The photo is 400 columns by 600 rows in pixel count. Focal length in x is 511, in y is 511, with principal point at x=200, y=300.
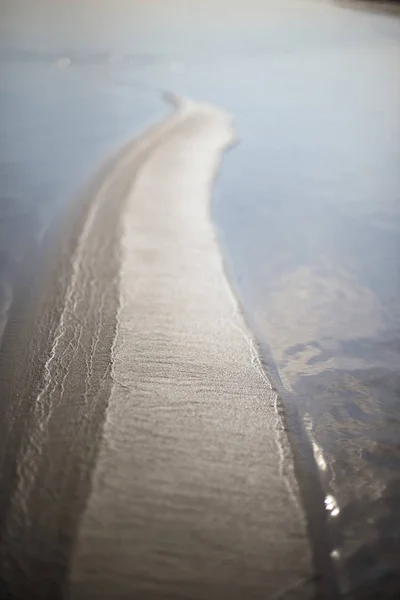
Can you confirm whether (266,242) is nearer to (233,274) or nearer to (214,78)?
(233,274)

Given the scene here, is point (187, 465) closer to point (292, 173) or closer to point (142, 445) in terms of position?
point (142, 445)

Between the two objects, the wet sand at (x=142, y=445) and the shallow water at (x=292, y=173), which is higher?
the shallow water at (x=292, y=173)

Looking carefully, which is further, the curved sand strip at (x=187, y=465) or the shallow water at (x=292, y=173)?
the shallow water at (x=292, y=173)

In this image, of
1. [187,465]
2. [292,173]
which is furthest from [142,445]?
[292,173]

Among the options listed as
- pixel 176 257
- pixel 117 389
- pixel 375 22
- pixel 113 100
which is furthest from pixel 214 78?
pixel 117 389
